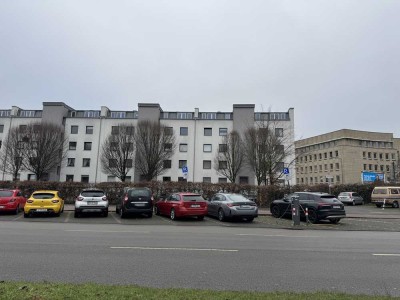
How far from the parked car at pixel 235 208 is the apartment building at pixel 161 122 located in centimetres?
3831

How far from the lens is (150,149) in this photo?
48594 millimetres

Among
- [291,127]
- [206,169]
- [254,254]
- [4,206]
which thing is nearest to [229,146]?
[206,169]

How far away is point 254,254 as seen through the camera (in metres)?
9.27

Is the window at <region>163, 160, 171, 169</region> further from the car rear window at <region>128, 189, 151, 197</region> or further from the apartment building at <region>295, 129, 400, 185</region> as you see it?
the apartment building at <region>295, 129, 400, 185</region>

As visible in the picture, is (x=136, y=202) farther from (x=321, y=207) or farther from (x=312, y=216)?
(x=321, y=207)

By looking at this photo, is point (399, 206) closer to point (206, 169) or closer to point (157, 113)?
point (206, 169)

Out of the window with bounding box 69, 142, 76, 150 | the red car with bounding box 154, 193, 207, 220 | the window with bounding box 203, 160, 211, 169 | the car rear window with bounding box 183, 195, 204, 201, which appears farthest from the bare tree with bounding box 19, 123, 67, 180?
the car rear window with bounding box 183, 195, 204, 201

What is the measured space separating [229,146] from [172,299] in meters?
47.8

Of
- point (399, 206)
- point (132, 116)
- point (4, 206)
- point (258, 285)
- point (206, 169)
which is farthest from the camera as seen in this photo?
point (132, 116)

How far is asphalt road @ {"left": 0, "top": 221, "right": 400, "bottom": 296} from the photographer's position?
6227mm

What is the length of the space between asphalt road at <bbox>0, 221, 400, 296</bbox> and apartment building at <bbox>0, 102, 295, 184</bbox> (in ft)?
154

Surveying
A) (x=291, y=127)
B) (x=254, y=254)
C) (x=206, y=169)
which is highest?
(x=291, y=127)

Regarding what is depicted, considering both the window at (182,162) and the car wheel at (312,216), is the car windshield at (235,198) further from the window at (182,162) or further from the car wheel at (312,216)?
the window at (182,162)

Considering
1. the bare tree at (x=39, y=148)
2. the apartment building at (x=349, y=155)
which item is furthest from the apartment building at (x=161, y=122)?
the apartment building at (x=349, y=155)
